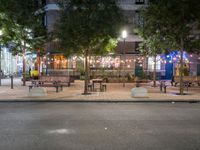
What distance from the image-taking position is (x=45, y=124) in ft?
43.2

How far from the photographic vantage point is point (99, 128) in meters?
12.4

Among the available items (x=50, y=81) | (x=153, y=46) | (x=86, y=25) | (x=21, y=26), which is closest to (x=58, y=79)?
(x=50, y=81)

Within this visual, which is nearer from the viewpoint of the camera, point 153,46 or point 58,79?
point 153,46

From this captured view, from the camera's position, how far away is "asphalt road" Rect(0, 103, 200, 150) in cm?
985

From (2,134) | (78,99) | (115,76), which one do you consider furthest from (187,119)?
(115,76)

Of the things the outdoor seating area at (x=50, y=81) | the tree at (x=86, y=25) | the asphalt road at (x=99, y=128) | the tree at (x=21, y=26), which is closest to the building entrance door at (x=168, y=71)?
the tree at (x=21, y=26)

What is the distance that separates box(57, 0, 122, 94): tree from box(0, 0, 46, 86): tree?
9.09 meters

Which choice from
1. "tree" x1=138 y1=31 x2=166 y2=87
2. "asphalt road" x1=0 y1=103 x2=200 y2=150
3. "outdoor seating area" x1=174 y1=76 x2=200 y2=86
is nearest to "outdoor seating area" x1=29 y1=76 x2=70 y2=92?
"tree" x1=138 y1=31 x2=166 y2=87

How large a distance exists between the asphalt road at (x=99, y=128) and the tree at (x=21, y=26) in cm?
1697

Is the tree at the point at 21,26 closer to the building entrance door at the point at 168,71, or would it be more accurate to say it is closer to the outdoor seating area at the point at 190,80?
the outdoor seating area at the point at 190,80

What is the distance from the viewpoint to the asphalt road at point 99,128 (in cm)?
985

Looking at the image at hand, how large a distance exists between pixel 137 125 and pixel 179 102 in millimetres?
8874

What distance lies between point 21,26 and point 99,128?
23100 millimetres

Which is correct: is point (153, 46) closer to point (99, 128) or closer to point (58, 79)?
point (58, 79)
